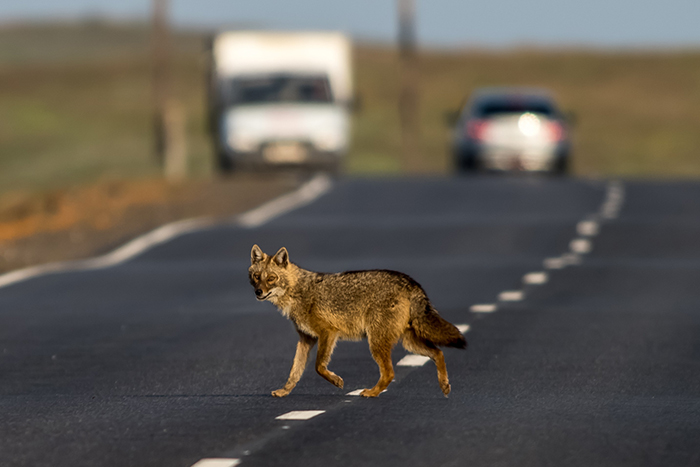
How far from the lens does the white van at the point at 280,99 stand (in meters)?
40.8

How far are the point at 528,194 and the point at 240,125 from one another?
30.8 feet

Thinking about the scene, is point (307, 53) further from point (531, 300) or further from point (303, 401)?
point (303, 401)

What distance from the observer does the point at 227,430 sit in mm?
9422

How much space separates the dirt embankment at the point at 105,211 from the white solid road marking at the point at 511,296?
24.2 feet

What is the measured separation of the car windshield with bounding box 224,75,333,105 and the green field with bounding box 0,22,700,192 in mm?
15970

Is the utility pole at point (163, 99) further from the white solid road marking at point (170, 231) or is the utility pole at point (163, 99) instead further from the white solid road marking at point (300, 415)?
the white solid road marking at point (300, 415)

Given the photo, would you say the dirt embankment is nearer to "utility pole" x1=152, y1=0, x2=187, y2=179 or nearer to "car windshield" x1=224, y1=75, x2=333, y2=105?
"car windshield" x1=224, y1=75, x2=333, y2=105

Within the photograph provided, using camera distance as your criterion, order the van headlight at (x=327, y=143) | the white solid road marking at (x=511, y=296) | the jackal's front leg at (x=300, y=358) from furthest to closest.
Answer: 1. the van headlight at (x=327, y=143)
2. the white solid road marking at (x=511, y=296)
3. the jackal's front leg at (x=300, y=358)

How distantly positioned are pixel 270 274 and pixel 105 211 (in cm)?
2154

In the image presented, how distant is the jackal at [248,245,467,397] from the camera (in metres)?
10.3

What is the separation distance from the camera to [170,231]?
26.9 m

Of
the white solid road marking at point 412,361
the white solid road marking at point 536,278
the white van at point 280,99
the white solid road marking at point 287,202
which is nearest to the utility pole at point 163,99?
the white van at point 280,99

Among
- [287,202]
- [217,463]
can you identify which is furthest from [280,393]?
[287,202]

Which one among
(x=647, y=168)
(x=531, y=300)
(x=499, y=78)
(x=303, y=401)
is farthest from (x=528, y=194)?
(x=499, y=78)
